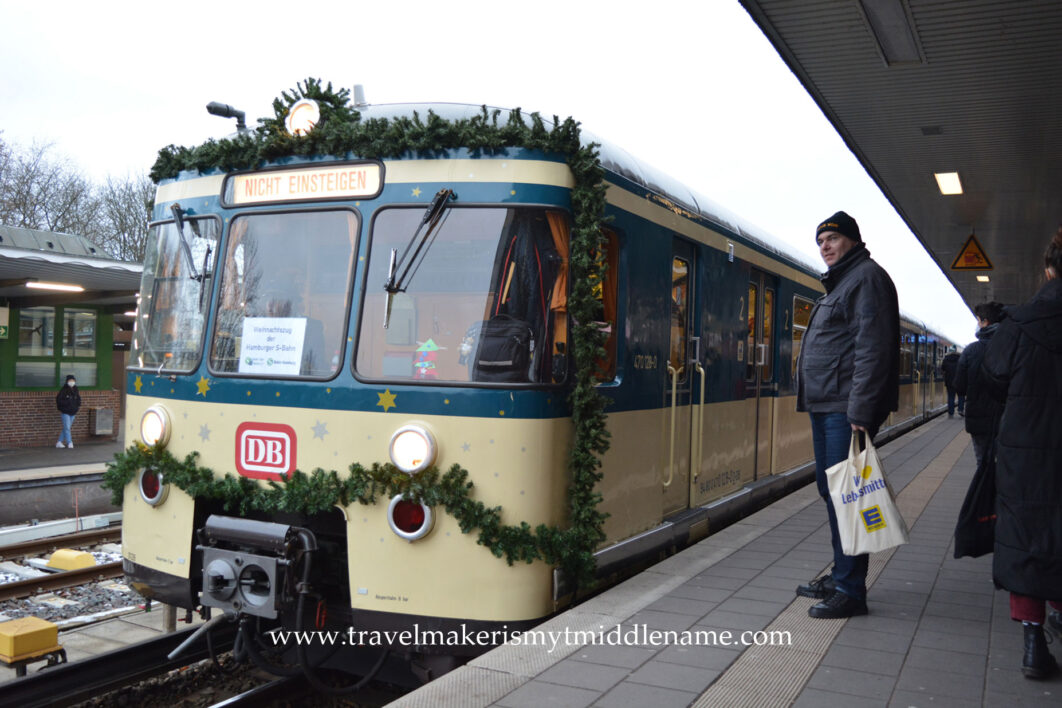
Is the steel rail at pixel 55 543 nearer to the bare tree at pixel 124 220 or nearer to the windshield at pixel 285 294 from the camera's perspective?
the windshield at pixel 285 294

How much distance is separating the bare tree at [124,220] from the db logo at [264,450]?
37903 millimetres

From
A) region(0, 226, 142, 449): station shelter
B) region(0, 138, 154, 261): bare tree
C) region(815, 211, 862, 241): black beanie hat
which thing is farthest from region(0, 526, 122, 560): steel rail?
region(0, 138, 154, 261): bare tree

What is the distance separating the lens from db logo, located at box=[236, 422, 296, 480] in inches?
185

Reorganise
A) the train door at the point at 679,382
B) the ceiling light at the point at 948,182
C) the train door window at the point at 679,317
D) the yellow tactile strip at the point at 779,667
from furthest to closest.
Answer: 1. the ceiling light at the point at 948,182
2. the train door window at the point at 679,317
3. the train door at the point at 679,382
4. the yellow tactile strip at the point at 779,667

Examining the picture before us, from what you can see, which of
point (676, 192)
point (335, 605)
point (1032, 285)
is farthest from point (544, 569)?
point (1032, 285)

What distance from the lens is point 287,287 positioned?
485 cm

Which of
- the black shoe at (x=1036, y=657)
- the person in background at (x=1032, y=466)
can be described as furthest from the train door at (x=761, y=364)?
the black shoe at (x=1036, y=657)

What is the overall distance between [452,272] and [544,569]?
1508 mm

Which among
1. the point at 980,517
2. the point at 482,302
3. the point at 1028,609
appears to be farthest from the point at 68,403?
the point at 1028,609

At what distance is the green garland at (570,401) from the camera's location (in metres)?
4.36

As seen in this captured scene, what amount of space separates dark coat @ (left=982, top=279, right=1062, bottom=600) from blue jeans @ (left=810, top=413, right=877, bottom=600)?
803 mm

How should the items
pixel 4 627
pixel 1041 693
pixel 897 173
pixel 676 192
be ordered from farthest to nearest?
pixel 897 173, pixel 676 192, pixel 4 627, pixel 1041 693

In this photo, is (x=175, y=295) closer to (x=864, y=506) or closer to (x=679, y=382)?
(x=679, y=382)

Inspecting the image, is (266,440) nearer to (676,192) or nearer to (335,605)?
(335,605)
